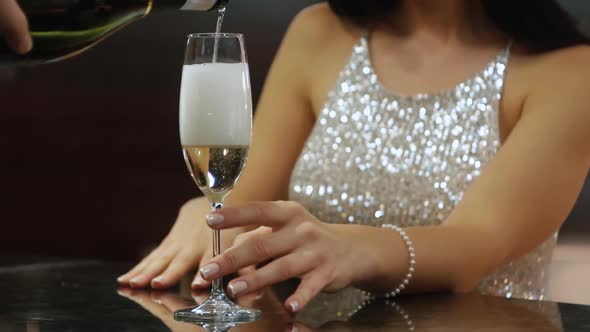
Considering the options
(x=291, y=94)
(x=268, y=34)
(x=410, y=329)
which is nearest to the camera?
(x=410, y=329)

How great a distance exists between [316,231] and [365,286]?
0.12 m

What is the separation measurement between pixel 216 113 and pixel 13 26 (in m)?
0.23

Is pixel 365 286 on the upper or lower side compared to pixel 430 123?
lower

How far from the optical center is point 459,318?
3.22 ft

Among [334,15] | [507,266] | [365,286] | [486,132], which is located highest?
[334,15]

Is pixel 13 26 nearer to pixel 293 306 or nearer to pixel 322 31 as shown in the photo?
pixel 293 306

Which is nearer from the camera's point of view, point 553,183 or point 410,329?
point 410,329

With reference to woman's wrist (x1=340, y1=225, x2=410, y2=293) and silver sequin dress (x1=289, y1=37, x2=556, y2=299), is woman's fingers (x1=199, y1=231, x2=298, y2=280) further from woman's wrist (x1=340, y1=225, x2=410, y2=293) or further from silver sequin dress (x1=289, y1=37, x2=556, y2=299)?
silver sequin dress (x1=289, y1=37, x2=556, y2=299)

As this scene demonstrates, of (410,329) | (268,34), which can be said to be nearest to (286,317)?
(410,329)

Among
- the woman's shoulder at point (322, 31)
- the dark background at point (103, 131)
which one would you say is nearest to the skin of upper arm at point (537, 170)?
the woman's shoulder at point (322, 31)

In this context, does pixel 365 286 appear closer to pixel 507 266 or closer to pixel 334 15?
pixel 507 266

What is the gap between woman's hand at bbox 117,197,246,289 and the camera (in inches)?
48.9

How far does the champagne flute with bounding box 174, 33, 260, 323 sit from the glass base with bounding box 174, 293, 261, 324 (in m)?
0.01

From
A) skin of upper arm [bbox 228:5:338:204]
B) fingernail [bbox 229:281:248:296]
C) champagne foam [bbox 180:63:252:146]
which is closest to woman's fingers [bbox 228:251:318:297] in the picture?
fingernail [bbox 229:281:248:296]
